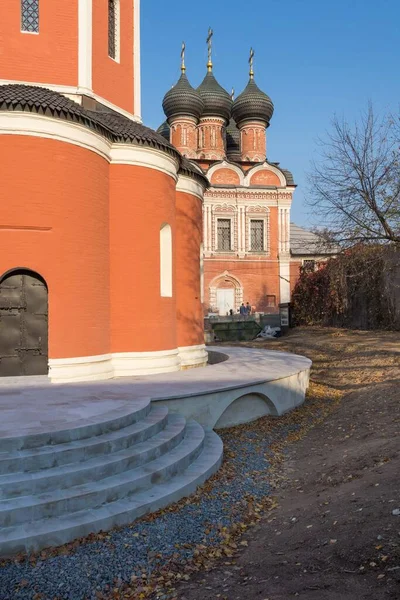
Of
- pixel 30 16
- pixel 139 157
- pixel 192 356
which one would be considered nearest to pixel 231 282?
pixel 192 356

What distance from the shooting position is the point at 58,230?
914 centimetres

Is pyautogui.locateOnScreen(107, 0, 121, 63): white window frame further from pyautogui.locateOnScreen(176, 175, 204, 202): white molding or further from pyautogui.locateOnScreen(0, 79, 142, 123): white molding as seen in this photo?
pyautogui.locateOnScreen(176, 175, 204, 202): white molding

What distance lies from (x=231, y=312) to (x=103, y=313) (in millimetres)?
23367

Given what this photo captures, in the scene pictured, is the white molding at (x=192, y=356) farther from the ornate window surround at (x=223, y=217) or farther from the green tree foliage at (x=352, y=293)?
the ornate window surround at (x=223, y=217)

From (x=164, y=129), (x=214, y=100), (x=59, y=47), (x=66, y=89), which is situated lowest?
(x=66, y=89)

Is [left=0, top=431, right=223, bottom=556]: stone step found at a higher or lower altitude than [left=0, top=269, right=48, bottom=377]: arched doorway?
lower

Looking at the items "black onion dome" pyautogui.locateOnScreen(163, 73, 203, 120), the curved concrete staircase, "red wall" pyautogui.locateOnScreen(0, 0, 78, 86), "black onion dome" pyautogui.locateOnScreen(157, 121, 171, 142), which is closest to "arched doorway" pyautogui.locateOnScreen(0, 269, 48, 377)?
the curved concrete staircase

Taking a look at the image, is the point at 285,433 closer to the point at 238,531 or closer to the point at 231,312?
the point at 238,531

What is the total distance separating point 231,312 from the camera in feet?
108

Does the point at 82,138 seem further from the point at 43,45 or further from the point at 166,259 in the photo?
the point at 166,259

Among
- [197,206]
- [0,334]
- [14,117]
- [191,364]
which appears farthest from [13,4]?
[191,364]

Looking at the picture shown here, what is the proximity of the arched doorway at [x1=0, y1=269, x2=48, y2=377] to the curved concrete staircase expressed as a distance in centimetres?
→ 339

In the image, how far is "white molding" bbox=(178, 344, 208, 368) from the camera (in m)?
12.3

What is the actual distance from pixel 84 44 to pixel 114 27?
1892 mm
